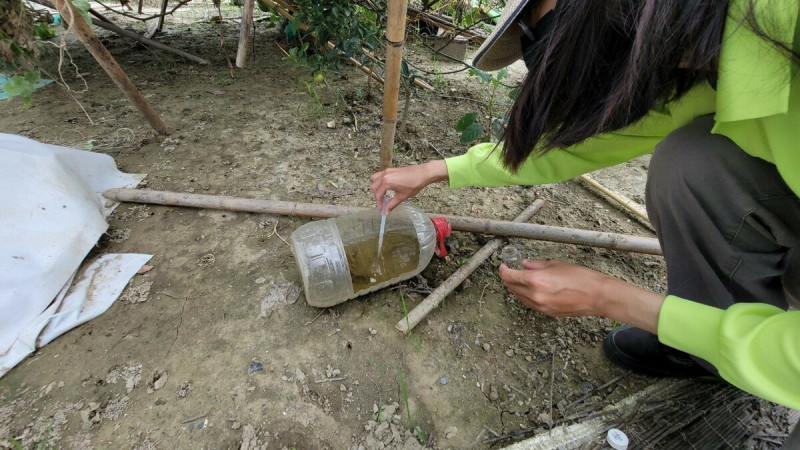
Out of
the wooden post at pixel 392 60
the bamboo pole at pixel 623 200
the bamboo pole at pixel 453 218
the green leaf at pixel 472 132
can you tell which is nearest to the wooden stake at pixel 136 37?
the bamboo pole at pixel 453 218

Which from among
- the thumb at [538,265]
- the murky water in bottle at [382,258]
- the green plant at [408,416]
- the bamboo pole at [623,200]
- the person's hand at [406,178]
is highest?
the person's hand at [406,178]

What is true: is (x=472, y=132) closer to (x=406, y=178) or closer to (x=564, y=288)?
(x=406, y=178)

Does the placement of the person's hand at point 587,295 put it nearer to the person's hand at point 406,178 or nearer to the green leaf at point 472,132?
the person's hand at point 406,178

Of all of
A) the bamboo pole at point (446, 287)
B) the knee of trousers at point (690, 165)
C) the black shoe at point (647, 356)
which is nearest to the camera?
the knee of trousers at point (690, 165)

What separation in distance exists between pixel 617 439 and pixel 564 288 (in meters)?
0.61

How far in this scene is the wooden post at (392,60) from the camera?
1665 millimetres

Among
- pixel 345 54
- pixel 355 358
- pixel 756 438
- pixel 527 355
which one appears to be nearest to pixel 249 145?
pixel 345 54

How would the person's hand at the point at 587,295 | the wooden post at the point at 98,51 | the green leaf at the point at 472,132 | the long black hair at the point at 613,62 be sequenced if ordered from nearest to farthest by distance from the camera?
1. the long black hair at the point at 613,62
2. the person's hand at the point at 587,295
3. the wooden post at the point at 98,51
4. the green leaf at the point at 472,132

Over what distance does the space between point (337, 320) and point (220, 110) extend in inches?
87.1

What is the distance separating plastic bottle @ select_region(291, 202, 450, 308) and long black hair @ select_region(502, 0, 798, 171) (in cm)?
97

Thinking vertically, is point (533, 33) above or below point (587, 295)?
above

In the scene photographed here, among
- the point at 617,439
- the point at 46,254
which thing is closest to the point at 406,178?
the point at 617,439

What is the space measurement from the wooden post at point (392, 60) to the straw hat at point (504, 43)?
62cm

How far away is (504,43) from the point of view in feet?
3.63
